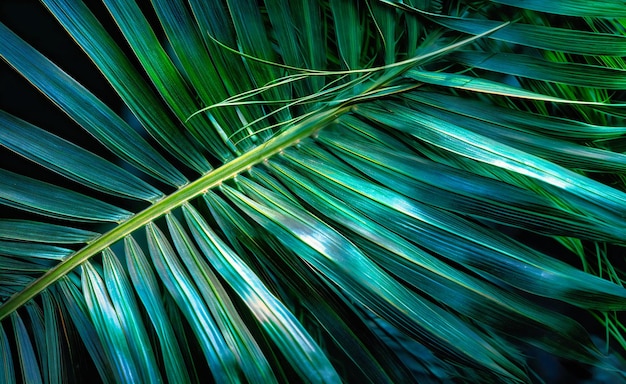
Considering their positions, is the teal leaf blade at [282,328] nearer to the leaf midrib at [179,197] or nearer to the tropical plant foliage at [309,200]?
the tropical plant foliage at [309,200]

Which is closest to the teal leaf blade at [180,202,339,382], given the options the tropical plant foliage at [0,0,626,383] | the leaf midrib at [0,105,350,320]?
the tropical plant foliage at [0,0,626,383]

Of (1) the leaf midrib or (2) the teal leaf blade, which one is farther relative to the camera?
(1) the leaf midrib

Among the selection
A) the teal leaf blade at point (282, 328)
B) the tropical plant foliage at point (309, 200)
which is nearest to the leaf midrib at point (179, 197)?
the tropical plant foliage at point (309, 200)

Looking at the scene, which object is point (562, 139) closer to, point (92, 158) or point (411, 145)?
point (411, 145)

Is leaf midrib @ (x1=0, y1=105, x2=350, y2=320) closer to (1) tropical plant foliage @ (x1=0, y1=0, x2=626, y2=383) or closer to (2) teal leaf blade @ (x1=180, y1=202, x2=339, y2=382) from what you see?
(1) tropical plant foliage @ (x1=0, y1=0, x2=626, y2=383)

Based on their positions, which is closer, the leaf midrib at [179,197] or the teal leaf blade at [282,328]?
the teal leaf blade at [282,328]

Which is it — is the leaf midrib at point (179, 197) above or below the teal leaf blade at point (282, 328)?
above
